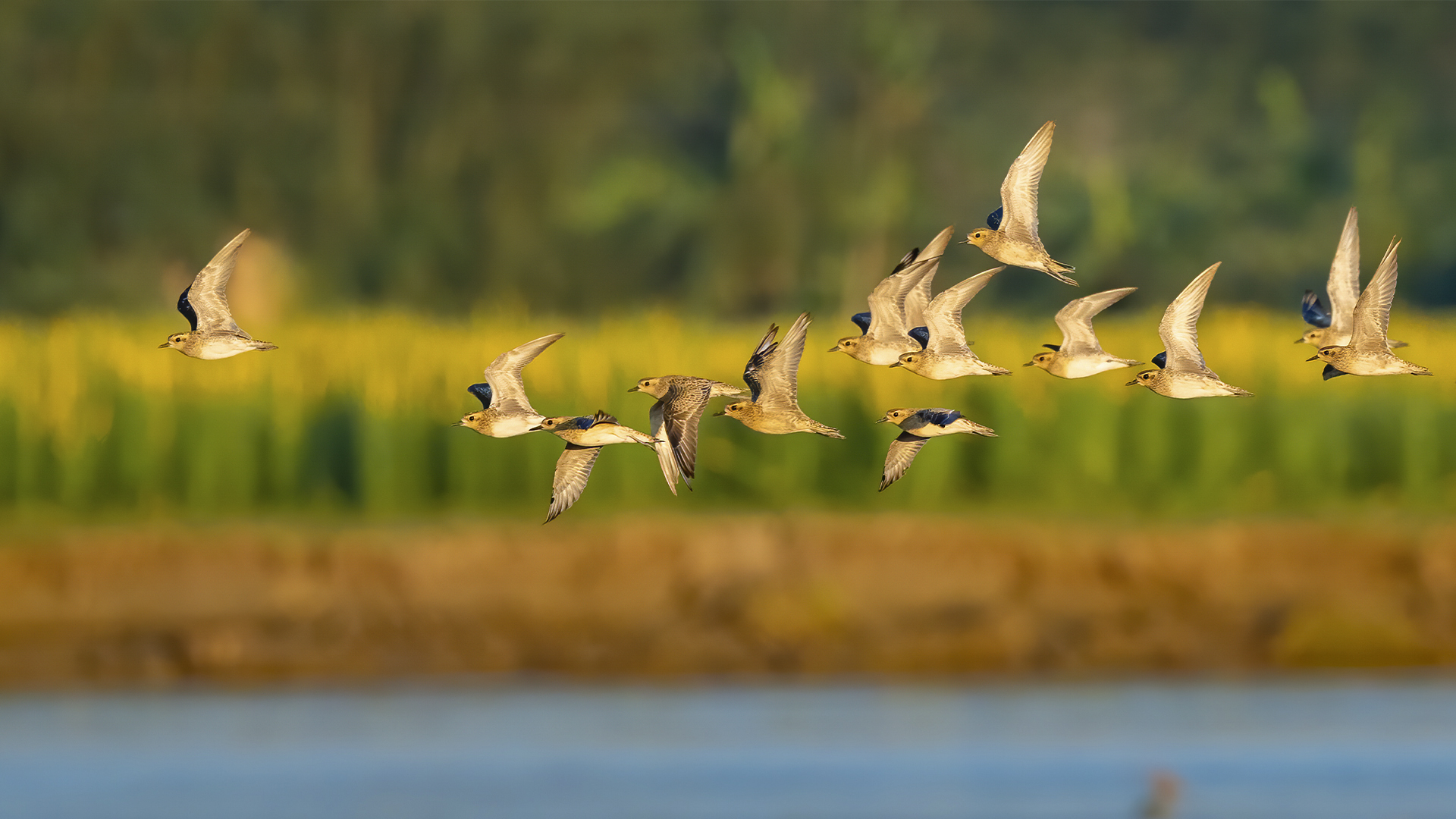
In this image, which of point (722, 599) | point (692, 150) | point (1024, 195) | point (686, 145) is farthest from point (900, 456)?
point (686, 145)

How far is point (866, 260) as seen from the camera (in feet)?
126

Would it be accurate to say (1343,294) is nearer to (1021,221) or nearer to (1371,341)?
(1371,341)

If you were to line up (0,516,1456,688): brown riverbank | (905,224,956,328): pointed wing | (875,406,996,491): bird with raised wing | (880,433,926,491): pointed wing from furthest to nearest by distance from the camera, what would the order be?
(0,516,1456,688): brown riverbank, (905,224,956,328): pointed wing, (880,433,926,491): pointed wing, (875,406,996,491): bird with raised wing

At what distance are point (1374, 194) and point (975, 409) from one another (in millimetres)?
22087

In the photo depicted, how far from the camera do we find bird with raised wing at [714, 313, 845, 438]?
604cm

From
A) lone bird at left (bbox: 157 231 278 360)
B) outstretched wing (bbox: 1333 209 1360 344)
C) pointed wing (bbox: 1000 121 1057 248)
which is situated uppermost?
pointed wing (bbox: 1000 121 1057 248)

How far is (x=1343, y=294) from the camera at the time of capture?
626cm

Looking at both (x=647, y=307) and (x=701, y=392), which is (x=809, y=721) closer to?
(x=701, y=392)

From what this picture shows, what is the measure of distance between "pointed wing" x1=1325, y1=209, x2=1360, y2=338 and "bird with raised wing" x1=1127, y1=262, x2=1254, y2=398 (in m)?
0.32

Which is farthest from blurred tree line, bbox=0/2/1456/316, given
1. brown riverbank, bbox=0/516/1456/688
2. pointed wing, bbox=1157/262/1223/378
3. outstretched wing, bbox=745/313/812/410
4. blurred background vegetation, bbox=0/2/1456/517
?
pointed wing, bbox=1157/262/1223/378

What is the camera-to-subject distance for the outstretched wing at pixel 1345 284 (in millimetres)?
5957

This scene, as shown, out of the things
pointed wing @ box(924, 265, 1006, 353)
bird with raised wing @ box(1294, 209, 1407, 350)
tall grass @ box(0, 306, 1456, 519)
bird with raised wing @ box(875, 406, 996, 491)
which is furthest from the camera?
tall grass @ box(0, 306, 1456, 519)

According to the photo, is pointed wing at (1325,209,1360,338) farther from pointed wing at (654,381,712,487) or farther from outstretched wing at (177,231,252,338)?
outstretched wing at (177,231,252,338)

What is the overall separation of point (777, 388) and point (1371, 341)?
145 cm
